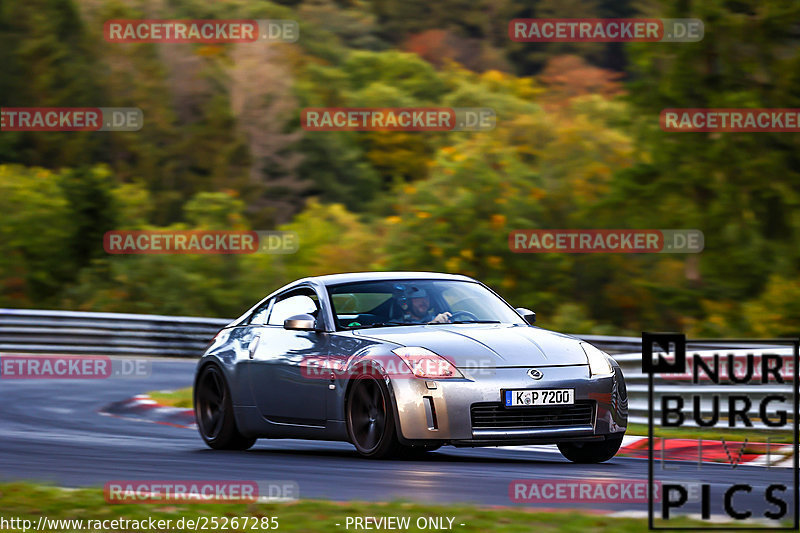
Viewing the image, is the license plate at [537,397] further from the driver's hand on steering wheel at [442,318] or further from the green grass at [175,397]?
the green grass at [175,397]

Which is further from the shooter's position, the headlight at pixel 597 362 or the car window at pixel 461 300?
the car window at pixel 461 300

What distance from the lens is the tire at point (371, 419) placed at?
32.9ft

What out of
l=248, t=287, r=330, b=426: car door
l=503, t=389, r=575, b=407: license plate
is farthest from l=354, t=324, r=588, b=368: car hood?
l=248, t=287, r=330, b=426: car door

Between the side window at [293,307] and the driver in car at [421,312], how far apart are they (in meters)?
0.76

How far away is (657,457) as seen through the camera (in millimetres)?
11641

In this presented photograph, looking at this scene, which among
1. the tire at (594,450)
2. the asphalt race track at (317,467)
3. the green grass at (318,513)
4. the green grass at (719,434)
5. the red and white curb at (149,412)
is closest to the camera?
the green grass at (318,513)

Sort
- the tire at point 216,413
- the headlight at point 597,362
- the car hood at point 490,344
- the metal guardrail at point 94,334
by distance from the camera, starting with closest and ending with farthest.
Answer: the car hood at point 490,344 → the headlight at point 597,362 → the tire at point 216,413 → the metal guardrail at point 94,334

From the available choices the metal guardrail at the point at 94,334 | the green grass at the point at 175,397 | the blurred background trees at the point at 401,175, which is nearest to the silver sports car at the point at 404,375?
the green grass at the point at 175,397

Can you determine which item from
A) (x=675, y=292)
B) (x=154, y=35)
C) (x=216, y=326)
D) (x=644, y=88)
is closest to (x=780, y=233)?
(x=675, y=292)

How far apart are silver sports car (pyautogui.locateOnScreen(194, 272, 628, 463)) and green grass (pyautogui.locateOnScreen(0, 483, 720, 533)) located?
7.17 feet

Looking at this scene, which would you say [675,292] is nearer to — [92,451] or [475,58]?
[92,451]

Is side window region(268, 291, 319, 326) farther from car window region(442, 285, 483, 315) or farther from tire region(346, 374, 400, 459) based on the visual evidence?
tire region(346, 374, 400, 459)

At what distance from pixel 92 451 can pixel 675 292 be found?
2470cm

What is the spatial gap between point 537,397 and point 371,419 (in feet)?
4.00
